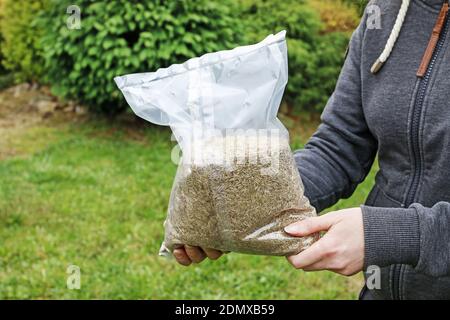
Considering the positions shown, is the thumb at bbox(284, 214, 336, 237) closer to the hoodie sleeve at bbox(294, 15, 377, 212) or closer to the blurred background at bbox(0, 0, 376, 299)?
the hoodie sleeve at bbox(294, 15, 377, 212)

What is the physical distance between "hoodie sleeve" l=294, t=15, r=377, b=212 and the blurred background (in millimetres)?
1828

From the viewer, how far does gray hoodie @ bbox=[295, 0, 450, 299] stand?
106 centimetres

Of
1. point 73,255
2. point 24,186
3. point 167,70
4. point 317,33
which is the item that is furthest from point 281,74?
point 317,33

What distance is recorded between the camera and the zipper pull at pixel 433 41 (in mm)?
1184

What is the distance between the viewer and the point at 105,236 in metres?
3.67

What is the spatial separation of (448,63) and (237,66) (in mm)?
416

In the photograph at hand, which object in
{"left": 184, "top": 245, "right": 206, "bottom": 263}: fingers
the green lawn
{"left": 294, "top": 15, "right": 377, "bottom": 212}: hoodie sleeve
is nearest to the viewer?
{"left": 184, "top": 245, "right": 206, "bottom": 263}: fingers

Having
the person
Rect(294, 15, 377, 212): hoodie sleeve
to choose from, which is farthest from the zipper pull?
Rect(294, 15, 377, 212): hoodie sleeve

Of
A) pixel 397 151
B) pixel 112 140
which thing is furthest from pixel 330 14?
pixel 397 151

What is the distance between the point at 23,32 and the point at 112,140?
170 centimetres

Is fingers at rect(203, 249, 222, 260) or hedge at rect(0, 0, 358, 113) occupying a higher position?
fingers at rect(203, 249, 222, 260)

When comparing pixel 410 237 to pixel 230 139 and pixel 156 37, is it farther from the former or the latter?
pixel 156 37

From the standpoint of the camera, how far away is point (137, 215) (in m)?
3.97
